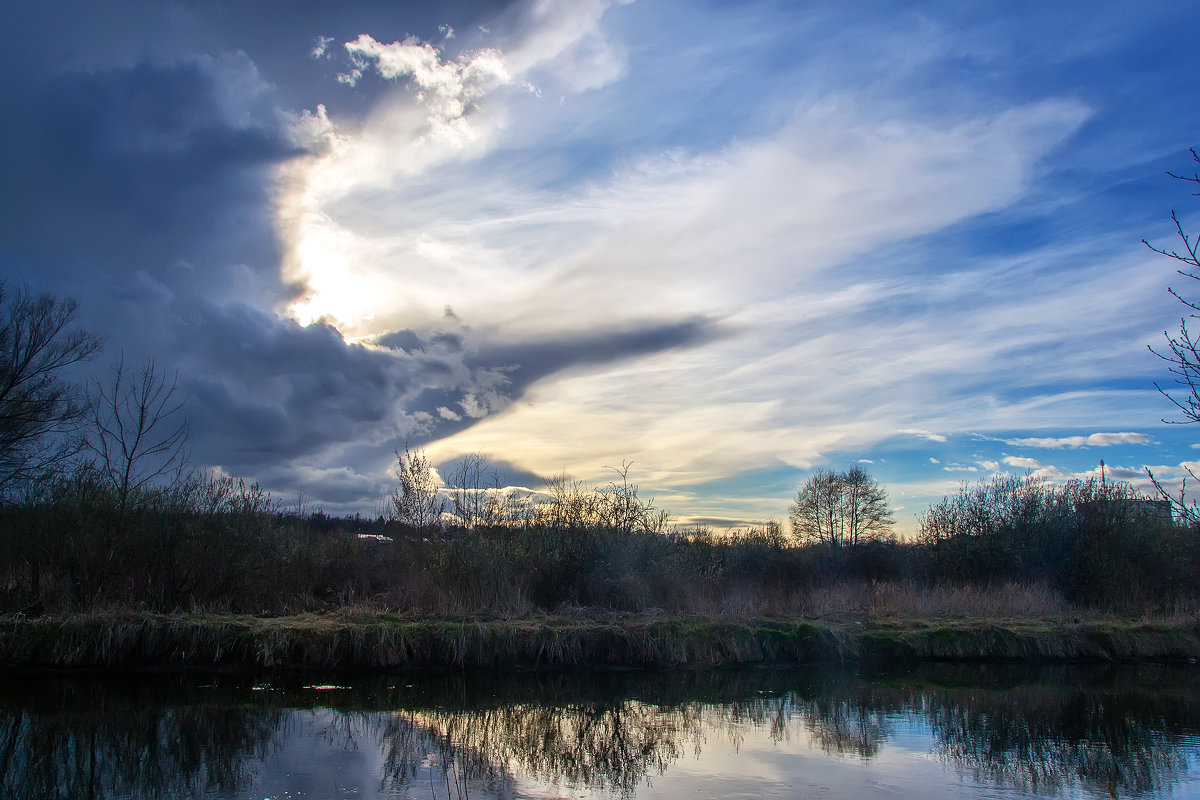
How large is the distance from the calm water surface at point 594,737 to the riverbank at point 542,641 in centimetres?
49

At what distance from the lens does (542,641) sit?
1440 centimetres

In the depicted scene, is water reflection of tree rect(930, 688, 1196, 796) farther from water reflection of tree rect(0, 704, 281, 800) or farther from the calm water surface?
water reflection of tree rect(0, 704, 281, 800)

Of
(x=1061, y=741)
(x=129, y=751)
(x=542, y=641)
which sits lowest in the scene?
(x=1061, y=741)

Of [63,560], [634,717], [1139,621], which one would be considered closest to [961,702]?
[634,717]

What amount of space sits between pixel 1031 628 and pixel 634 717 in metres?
11.4

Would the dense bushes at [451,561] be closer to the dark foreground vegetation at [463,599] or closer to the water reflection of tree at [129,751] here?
the dark foreground vegetation at [463,599]

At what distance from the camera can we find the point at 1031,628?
1730cm

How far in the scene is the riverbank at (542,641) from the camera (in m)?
12.9

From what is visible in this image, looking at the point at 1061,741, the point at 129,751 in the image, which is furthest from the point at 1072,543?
the point at 129,751

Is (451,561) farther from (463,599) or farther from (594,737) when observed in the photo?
(594,737)

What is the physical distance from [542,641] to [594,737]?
4705mm

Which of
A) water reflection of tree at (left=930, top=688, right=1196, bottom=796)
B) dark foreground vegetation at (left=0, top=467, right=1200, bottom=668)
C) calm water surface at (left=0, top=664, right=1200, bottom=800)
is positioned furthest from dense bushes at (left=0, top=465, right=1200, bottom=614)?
water reflection of tree at (left=930, top=688, right=1196, bottom=796)

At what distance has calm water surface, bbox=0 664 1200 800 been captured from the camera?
25.1 ft

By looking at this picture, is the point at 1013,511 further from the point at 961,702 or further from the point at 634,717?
the point at 634,717
